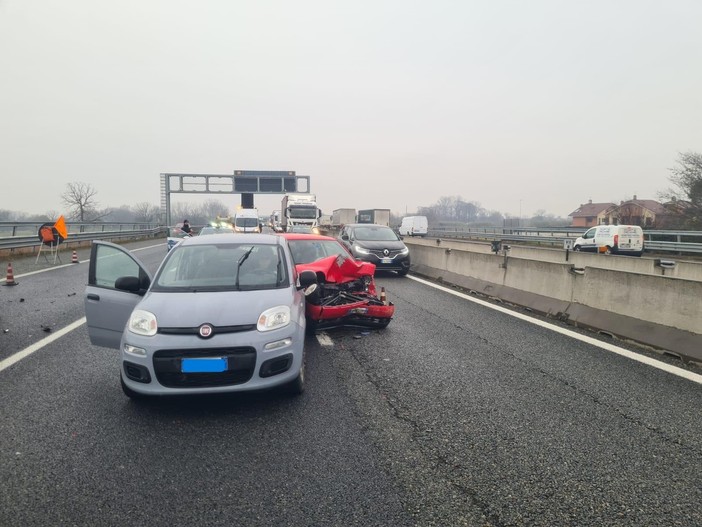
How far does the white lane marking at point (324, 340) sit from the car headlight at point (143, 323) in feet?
9.16

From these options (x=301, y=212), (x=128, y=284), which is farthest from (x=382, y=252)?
(x=301, y=212)

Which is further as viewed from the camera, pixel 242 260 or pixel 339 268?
pixel 339 268

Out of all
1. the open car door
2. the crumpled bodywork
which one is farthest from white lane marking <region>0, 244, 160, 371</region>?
the crumpled bodywork

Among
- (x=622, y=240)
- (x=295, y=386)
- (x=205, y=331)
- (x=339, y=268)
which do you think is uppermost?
(x=622, y=240)

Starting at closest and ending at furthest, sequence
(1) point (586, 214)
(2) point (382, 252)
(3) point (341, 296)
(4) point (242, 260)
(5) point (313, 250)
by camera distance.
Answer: (4) point (242, 260), (3) point (341, 296), (5) point (313, 250), (2) point (382, 252), (1) point (586, 214)

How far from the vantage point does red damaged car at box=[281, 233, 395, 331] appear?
662 cm

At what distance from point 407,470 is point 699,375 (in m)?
3.89

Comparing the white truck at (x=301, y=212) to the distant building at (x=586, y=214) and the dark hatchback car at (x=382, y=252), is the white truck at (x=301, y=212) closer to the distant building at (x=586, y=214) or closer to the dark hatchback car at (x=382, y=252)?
the dark hatchback car at (x=382, y=252)

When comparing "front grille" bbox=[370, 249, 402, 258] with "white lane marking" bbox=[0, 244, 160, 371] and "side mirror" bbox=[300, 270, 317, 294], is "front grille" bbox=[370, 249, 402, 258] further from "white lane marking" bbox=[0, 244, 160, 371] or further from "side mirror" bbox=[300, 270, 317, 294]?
"side mirror" bbox=[300, 270, 317, 294]

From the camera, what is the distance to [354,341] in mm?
6484

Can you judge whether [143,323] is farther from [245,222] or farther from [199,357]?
[245,222]

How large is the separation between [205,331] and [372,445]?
1687mm

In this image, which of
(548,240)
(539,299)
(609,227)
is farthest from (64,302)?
(548,240)

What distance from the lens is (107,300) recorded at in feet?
15.3
